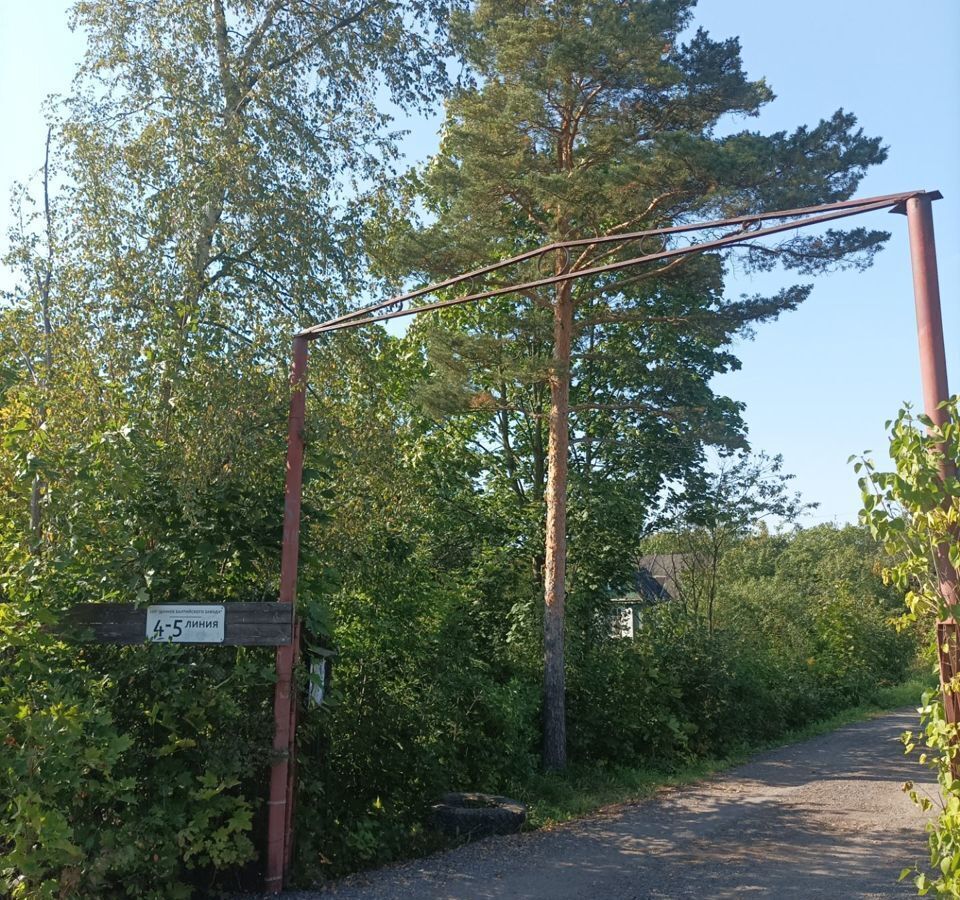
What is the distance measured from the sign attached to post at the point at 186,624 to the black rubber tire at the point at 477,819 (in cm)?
351

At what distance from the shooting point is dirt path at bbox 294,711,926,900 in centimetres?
775

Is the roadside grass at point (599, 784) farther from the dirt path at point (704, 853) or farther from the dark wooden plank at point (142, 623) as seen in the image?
the dark wooden plank at point (142, 623)

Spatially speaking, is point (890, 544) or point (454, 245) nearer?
point (890, 544)

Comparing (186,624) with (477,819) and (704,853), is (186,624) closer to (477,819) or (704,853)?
(477,819)

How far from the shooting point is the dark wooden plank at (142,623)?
7324mm

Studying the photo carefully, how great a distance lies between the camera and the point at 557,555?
14445 millimetres

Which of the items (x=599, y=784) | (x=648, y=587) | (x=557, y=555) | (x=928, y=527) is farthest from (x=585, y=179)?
(x=648, y=587)

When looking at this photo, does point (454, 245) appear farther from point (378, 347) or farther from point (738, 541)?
point (738, 541)

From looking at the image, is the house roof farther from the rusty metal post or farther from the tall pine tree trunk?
the rusty metal post

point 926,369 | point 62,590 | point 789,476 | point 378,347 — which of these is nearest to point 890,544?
point 926,369

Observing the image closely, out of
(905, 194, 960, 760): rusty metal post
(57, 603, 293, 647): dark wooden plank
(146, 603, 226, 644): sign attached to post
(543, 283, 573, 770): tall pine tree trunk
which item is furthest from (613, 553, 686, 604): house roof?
(905, 194, 960, 760): rusty metal post

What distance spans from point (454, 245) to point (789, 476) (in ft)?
36.9

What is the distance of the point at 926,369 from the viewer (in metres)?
4.90

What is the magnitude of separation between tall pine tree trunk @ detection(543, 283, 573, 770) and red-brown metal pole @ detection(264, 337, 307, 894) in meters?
6.56
